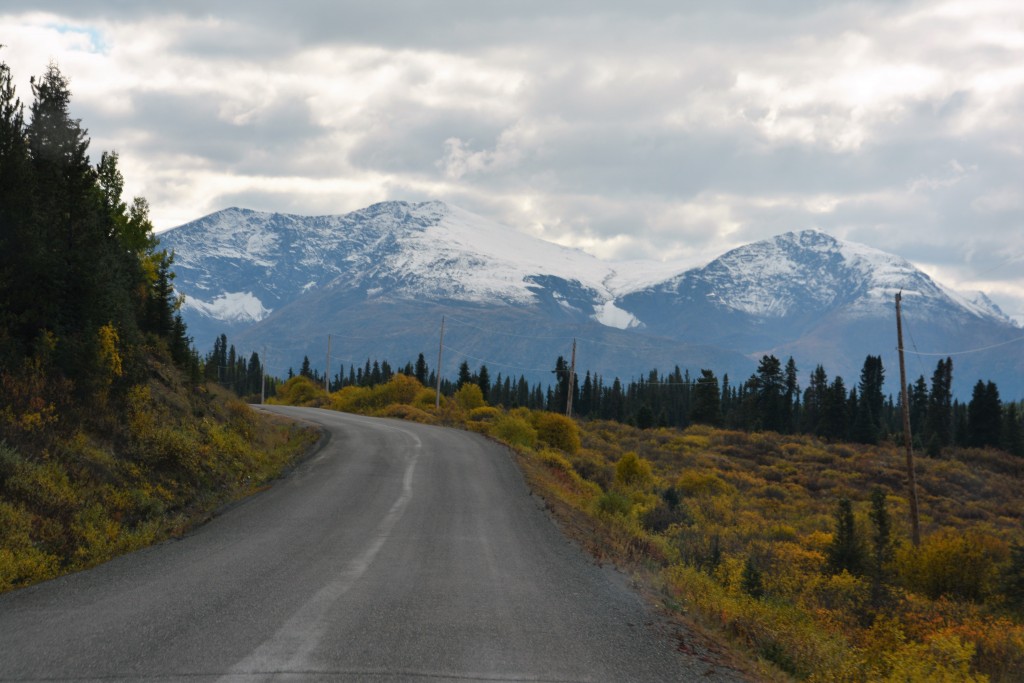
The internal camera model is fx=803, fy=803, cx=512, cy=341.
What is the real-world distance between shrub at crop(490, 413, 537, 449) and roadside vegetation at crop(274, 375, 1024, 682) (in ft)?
0.44

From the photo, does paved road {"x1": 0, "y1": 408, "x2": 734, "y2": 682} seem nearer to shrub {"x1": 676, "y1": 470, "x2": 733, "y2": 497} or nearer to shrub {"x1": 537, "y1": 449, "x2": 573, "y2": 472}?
shrub {"x1": 537, "y1": 449, "x2": 573, "y2": 472}

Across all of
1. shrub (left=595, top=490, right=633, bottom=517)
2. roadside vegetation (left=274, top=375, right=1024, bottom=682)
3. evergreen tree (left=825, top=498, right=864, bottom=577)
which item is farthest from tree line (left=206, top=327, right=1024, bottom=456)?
shrub (left=595, top=490, right=633, bottom=517)

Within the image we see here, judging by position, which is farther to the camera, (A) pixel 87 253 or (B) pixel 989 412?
(B) pixel 989 412

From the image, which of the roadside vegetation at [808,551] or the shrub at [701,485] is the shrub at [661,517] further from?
the shrub at [701,485]

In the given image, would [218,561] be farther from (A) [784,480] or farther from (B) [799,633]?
(A) [784,480]

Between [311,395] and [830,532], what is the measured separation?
59274 millimetres

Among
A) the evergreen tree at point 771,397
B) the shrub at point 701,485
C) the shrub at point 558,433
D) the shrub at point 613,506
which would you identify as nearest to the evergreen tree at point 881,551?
the shrub at point 613,506

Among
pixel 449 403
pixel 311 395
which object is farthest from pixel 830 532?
pixel 311 395

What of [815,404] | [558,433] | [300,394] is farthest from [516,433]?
[815,404]

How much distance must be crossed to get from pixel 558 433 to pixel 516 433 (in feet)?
14.7

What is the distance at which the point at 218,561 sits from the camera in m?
10.2

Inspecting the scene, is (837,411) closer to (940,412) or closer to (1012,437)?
(940,412)

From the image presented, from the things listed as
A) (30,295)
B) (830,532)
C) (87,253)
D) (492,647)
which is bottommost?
(830,532)

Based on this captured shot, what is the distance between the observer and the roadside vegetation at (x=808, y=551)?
9.52 meters
